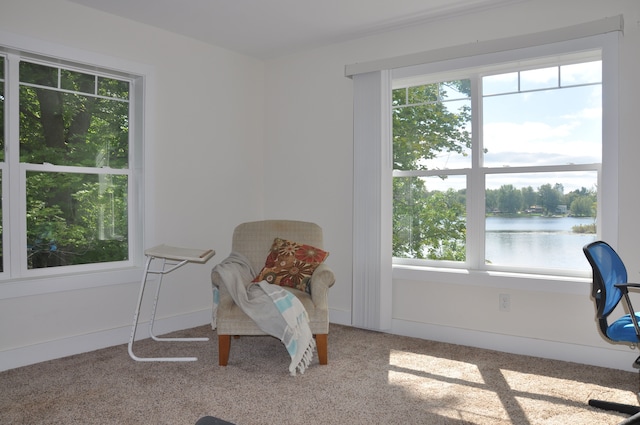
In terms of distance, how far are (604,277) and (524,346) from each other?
1255mm

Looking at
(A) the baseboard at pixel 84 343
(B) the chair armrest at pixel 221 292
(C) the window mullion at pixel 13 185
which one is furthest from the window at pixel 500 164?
(C) the window mullion at pixel 13 185

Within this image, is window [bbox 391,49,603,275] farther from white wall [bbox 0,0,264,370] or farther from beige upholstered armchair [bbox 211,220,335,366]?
white wall [bbox 0,0,264,370]

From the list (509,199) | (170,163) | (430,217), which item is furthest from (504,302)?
(170,163)

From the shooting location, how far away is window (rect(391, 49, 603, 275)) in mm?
3545

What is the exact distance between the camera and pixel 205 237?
4594 mm

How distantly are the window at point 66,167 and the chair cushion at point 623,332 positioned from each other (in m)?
3.43

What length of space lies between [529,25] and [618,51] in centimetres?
63

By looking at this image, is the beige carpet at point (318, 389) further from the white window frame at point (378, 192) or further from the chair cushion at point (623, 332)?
the white window frame at point (378, 192)

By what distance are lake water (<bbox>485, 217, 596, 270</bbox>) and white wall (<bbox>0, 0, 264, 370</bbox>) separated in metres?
2.38

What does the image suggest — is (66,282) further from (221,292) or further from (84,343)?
(221,292)

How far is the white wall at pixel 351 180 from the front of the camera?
127 inches

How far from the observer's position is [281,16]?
3.90m

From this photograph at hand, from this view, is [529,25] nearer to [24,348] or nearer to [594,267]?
[594,267]

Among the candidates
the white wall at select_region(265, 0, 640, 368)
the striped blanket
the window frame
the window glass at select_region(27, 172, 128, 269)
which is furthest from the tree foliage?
the window frame
